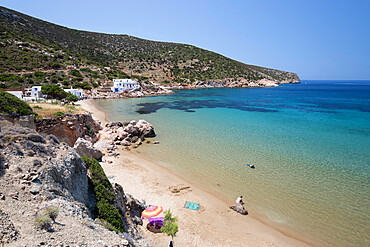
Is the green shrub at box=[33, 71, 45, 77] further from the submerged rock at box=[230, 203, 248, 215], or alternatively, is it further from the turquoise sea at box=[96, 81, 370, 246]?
A: the submerged rock at box=[230, 203, 248, 215]

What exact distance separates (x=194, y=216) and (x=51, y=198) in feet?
24.3

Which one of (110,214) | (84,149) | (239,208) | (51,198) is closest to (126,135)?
(84,149)

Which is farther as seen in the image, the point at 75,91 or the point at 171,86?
the point at 171,86

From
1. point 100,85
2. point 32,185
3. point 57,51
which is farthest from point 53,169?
point 57,51

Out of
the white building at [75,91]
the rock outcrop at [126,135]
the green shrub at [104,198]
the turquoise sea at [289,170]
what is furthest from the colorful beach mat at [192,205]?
the white building at [75,91]

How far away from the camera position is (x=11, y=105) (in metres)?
11.4

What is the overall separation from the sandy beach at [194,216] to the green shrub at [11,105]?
6.64 meters

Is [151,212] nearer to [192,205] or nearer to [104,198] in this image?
[192,205]

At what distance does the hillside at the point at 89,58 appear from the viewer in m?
56.2

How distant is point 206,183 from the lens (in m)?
14.0

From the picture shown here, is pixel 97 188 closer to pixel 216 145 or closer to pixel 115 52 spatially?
pixel 216 145

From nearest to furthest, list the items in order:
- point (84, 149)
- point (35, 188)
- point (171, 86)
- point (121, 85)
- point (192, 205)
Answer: point (35, 188), point (192, 205), point (84, 149), point (121, 85), point (171, 86)

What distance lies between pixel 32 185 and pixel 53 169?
80 centimetres

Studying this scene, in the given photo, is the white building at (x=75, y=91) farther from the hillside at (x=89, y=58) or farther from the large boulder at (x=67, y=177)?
the large boulder at (x=67, y=177)
